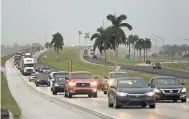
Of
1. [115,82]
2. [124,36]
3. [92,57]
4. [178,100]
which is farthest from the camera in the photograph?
[92,57]

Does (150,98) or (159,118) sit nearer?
(159,118)

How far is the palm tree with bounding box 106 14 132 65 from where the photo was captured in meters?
90.5

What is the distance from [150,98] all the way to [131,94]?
3.20ft

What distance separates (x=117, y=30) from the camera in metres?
90.6

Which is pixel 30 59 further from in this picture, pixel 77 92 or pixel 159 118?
pixel 159 118

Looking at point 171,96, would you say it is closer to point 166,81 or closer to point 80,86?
point 166,81

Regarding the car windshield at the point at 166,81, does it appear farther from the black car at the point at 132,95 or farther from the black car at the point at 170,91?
the black car at the point at 132,95

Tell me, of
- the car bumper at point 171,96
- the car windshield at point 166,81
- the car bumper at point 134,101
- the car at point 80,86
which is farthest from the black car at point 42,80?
the car bumper at point 134,101

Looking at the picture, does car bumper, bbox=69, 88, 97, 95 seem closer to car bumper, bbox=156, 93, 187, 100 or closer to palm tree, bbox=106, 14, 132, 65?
car bumper, bbox=156, 93, 187, 100

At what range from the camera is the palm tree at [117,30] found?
90.5 meters

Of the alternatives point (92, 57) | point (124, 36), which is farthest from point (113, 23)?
point (92, 57)

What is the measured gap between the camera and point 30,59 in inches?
4003

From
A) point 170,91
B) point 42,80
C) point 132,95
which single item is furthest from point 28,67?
point 132,95

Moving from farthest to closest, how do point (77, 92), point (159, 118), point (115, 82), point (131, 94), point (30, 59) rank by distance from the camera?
point (30, 59) → point (77, 92) → point (115, 82) → point (131, 94) → point (159, 118)
